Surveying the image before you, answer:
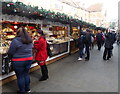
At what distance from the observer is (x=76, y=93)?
11.7 ft

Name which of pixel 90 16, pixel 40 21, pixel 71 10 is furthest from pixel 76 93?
pixel 90 16

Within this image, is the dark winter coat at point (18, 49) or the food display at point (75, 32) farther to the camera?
the food display at point (75, 32)

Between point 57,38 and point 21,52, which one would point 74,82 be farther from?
point 57,38

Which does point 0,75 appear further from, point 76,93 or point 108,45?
point 108,45

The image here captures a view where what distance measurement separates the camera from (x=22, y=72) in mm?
3242

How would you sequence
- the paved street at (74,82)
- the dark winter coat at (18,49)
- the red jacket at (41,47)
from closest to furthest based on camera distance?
the dark winter coat at (18,49) < the paved street at (74,82) < the red jacket at (41,47)

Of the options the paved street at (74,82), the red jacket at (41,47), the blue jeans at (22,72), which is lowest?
the paved street at (74,82)

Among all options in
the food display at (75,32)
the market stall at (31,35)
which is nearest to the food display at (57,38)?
the market stall at (31,35)

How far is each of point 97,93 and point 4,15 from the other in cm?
390

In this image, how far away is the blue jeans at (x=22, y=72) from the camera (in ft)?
10.2

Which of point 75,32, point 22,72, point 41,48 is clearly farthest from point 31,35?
point 75,32

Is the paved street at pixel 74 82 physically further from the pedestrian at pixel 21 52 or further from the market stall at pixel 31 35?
the pedestrian at pixel 21 52

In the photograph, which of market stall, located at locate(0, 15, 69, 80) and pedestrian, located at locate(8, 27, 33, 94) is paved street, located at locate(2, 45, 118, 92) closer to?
market stall, located at locate(0, 15, 69, 80)

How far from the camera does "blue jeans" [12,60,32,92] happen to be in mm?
3111
